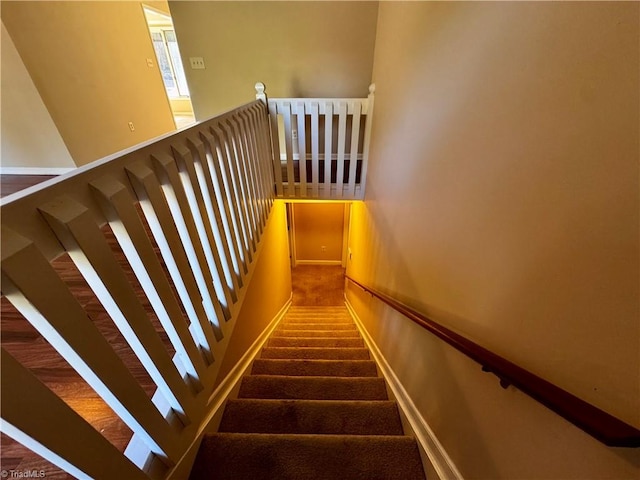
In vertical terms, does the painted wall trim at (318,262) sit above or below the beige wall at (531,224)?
below

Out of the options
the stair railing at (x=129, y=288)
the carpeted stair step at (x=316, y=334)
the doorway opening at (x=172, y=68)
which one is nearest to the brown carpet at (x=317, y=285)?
the carpeted stair step at (x=316, y=334)

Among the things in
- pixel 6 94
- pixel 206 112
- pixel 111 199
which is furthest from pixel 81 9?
pixel 111 199

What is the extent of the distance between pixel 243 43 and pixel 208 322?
9.74 feet

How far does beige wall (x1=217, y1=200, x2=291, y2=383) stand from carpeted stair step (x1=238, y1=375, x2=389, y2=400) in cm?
19

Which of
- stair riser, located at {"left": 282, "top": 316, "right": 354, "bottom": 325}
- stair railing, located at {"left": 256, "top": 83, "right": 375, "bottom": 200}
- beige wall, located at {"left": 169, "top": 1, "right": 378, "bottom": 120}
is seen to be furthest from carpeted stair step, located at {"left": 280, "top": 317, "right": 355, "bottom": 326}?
beige wall, located at {"left": 169, "top": 1, "right": 378, "bottom": 120}

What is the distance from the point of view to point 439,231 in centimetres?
109

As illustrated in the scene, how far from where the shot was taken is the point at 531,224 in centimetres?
61

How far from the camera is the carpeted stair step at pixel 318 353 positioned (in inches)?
85.0

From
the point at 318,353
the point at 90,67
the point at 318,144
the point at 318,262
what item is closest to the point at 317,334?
the point at 318,353

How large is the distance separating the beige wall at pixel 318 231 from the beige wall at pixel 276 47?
2.58 meters

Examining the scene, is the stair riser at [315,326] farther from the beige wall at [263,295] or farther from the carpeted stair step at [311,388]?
the carpeted stair step at [311,388]

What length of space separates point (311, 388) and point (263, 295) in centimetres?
121

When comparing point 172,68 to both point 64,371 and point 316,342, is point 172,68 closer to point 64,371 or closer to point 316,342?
point 316,342

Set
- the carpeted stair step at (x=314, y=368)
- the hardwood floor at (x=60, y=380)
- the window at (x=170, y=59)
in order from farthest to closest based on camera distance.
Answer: the window at (x=170, y=59)
the carpeted stair step at (x=314, y=368)
the hardwood floor at (x=60, y=380)
